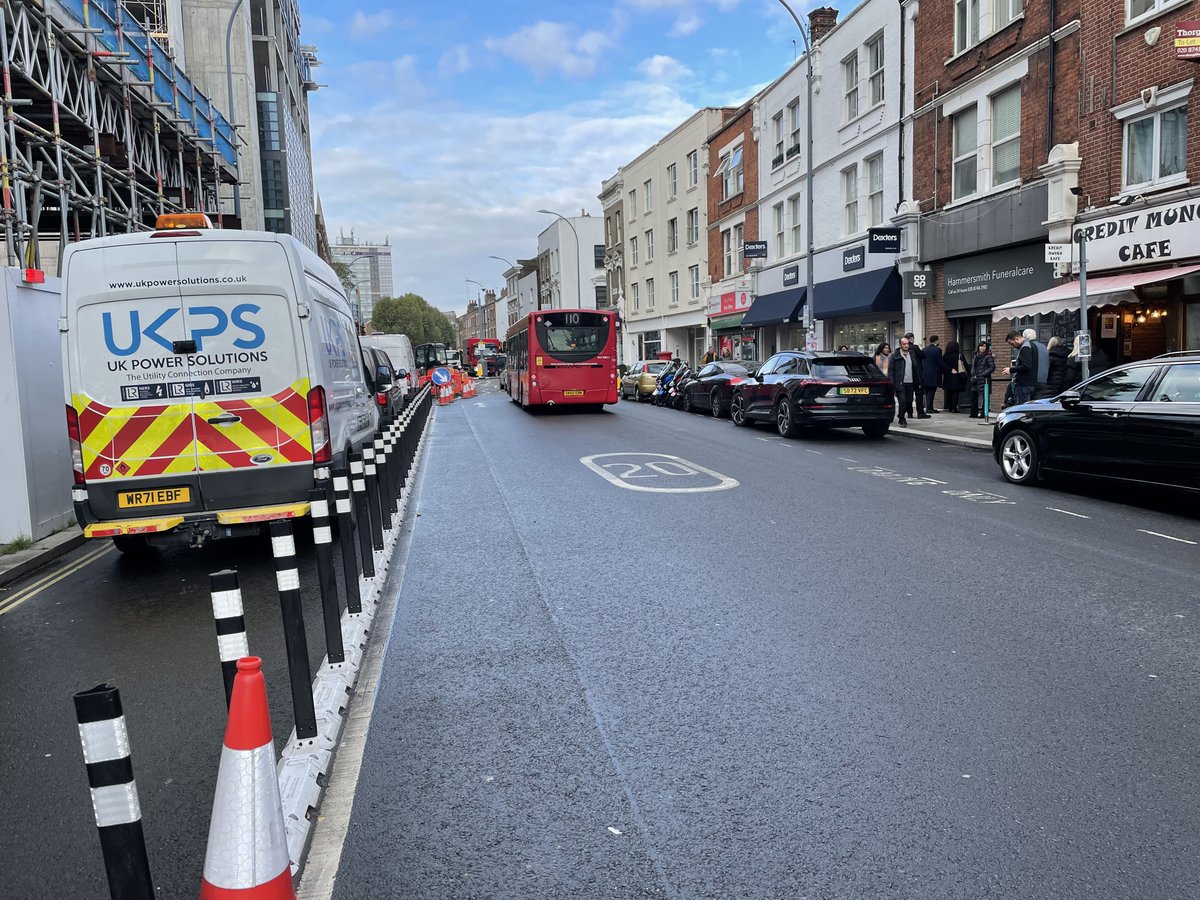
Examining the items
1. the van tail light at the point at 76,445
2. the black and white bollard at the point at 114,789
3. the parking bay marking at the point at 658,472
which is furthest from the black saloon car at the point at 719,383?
the black and white bollard at the point at 114,789

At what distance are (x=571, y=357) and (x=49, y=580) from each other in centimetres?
1783

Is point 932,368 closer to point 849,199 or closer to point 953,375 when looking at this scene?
point 953,375

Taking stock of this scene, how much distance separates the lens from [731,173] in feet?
119

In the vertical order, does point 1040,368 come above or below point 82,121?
below

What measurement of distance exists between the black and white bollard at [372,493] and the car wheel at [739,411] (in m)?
12.5

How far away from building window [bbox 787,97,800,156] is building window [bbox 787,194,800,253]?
5.07 ft

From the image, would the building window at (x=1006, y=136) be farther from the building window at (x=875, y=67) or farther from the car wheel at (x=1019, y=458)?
the car wheel at (x=1019, y=458)

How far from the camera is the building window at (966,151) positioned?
20312 millimetres

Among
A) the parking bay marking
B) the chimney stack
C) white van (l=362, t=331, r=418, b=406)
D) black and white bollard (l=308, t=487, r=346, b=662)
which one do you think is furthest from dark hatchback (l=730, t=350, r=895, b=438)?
the chimney stack

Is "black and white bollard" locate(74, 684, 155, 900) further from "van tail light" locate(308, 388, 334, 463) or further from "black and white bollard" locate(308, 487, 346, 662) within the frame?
"van tail light" locate(308, 388, 334, 463)

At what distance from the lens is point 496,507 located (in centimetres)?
959

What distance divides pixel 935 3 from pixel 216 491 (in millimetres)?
21468

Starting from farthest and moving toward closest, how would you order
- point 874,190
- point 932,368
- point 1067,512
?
point 874,190 → point 932,368 → point 1067,512

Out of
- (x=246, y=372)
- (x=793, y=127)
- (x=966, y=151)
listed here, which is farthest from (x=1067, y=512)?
(x=793, y=127)
